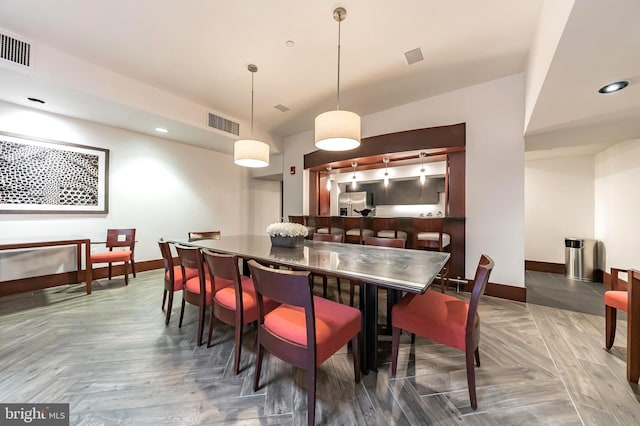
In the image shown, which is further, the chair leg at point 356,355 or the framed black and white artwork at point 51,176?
the framed black and white artwork at point 51,176

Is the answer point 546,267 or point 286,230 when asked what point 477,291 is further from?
point 546,267

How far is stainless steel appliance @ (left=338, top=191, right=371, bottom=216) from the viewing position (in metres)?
6.40

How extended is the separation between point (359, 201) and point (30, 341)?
5.90m

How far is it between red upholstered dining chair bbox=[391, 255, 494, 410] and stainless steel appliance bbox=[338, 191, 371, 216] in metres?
4.74

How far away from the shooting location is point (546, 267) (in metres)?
4.48

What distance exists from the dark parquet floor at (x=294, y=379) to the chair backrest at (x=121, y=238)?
4.87 feet

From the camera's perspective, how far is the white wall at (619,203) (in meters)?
3.15

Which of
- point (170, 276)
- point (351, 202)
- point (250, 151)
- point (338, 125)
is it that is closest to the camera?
point (338, 125)

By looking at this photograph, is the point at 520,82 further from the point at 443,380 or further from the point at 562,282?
the point at 443,380

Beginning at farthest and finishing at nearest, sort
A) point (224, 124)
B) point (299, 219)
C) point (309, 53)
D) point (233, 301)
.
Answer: point (299, 219)
point (224, 124)
point (309, 53)
point (233, 301)

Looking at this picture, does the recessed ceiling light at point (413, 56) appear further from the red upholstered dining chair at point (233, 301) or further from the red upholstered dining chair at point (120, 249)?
the red upholstered dining chair at point (120, 249)

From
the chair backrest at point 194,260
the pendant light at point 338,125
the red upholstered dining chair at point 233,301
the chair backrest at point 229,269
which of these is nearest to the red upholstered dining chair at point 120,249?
the chair backrest at point 194,260

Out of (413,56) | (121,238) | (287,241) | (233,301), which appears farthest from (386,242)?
(121,238)

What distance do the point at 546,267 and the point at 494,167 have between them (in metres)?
2.99
